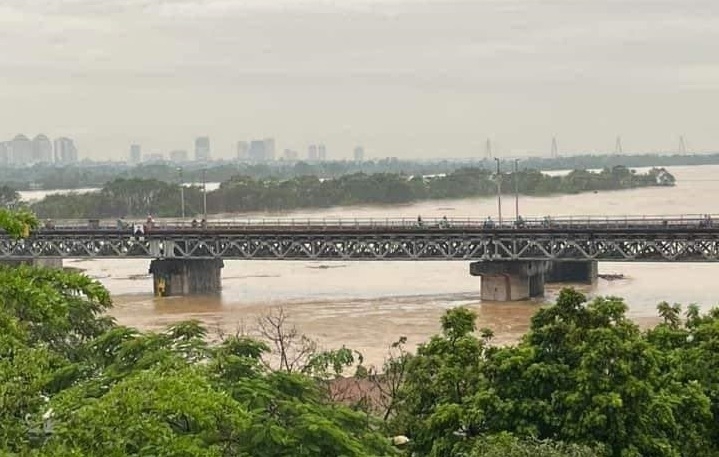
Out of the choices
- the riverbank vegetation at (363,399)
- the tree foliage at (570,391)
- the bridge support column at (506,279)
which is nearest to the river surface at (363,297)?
the bridge support column at (506,279)

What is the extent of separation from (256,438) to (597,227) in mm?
43206

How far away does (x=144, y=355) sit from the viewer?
16.8 m

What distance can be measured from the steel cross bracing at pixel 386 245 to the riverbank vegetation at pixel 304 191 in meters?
49.9

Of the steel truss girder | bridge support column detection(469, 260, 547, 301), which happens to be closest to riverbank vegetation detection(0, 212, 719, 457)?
the steel truss girder

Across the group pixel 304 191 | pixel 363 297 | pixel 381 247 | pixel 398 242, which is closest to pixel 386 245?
pixel 381 247

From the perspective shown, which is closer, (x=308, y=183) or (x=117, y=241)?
(x=117, y=241)

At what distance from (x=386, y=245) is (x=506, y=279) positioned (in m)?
6.42

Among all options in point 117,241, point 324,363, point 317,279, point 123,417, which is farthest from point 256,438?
point 317,279

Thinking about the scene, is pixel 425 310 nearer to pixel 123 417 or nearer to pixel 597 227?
pixel 597 227

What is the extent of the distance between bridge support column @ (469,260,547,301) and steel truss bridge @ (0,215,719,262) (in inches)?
18.3

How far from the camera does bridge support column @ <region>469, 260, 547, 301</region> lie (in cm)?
5609

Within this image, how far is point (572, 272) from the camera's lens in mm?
64250

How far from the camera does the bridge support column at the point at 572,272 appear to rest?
→ 2520 inches

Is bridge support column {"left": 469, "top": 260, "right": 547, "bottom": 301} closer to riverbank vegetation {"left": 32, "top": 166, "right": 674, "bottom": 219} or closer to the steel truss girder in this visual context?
the steel truss girder
